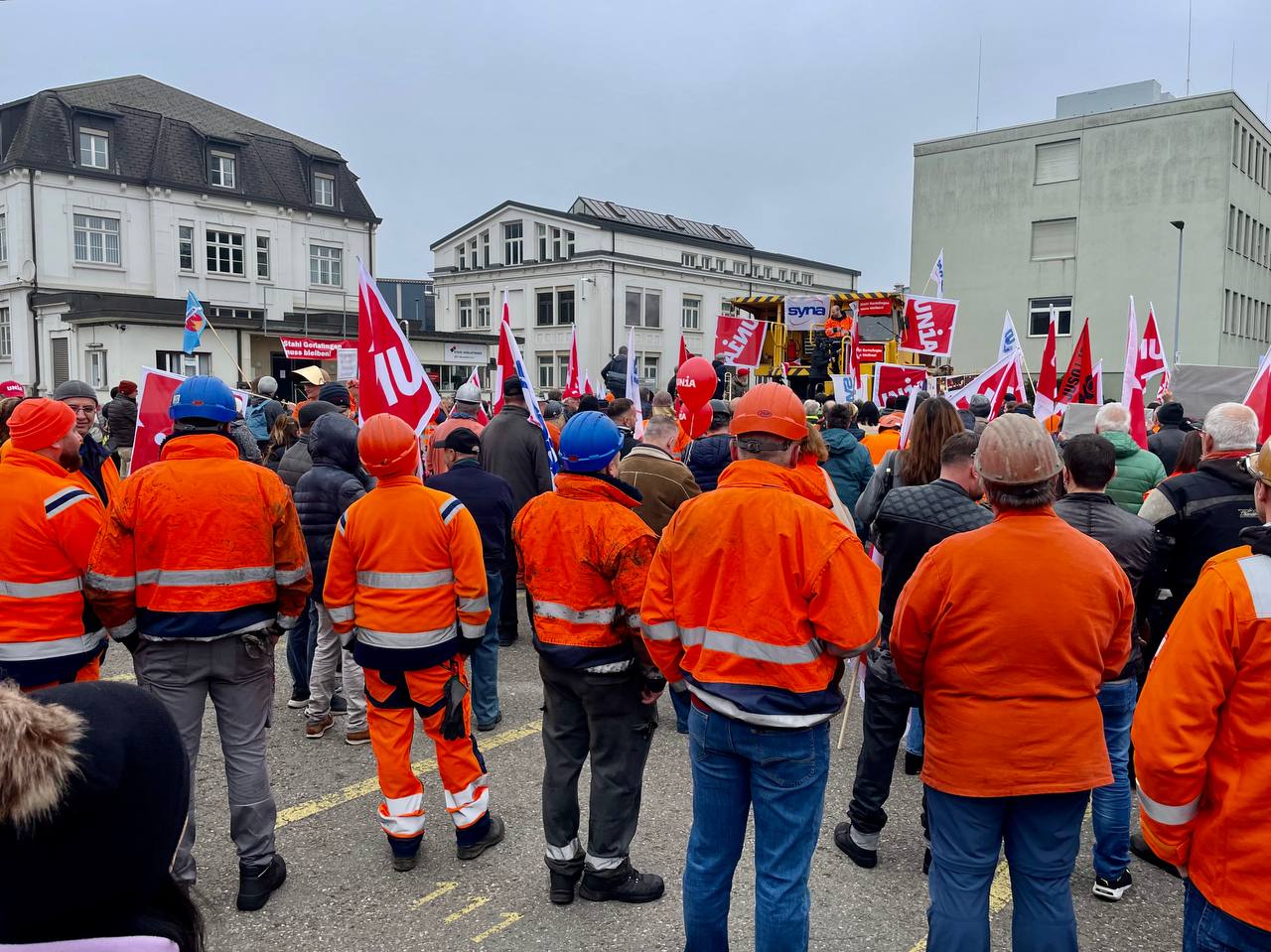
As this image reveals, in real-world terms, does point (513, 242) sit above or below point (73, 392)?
above

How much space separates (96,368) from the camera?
28.8 meters

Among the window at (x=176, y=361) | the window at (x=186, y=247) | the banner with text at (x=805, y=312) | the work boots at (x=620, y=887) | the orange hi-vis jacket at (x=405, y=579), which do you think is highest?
the window at (x=186, y=247)

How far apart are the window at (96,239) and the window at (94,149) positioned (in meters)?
2.09

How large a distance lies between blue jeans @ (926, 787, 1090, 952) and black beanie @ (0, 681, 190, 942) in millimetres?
2379

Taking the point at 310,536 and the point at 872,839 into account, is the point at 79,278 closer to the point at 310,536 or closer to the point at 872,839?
the point at 310,536

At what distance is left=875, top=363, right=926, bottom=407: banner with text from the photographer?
1138 centimetres

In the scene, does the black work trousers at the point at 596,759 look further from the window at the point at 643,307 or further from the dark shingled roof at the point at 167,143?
the window at the point at 643,307

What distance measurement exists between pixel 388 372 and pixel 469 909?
2.96 m

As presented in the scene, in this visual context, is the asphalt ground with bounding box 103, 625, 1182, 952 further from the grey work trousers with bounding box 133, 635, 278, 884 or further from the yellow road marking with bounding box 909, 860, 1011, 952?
the grey work trousers with bounding box 133, 635, 278, 884

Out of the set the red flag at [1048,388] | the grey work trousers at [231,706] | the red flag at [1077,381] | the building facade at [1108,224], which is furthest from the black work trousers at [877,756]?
the building facade at [1108,224]

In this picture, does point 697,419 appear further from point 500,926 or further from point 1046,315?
point 1046,315

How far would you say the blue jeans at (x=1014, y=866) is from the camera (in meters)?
2.80

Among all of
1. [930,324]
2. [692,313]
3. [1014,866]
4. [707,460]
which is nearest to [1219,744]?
[1014,866]

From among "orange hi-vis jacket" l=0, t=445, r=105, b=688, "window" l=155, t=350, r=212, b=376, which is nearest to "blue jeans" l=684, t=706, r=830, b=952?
"orange hi-vis jacket" l=0, t=445, r=105, b=688
